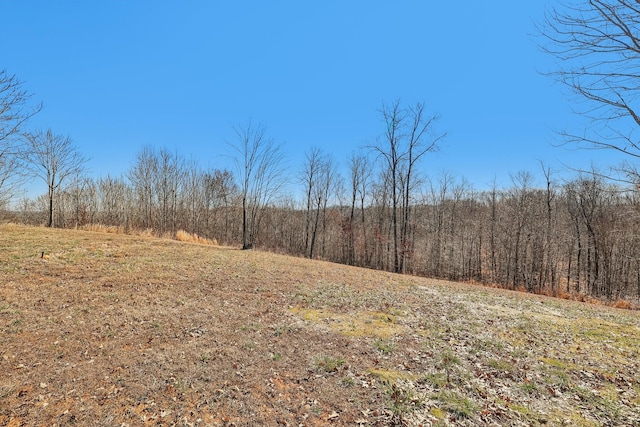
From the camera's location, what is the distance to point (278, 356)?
12.7 feet

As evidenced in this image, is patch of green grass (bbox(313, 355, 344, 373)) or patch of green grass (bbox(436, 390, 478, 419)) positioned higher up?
patch of green grass (bbox(313, 355, 344, 373))

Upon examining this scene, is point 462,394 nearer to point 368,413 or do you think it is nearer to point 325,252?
point 368,413

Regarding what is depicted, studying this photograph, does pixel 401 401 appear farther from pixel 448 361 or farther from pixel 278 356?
pixel 278 356

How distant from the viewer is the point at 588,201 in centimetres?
1827

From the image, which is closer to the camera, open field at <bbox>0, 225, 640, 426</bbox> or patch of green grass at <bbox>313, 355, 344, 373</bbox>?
open field at <bbox>0, 225, 640, 426</bbox>

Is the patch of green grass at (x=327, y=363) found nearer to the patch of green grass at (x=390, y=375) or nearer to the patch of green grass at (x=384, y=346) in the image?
the patch of green grass at (x=390, y=375)

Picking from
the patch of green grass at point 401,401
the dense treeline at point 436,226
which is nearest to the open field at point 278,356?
the patch of green grass at point 401,401

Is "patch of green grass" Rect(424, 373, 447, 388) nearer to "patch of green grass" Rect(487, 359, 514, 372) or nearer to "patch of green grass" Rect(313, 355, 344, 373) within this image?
"patch of green grass" Rect(487, 359, 514, 372)

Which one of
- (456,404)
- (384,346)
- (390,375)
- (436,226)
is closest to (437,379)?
(456,404)

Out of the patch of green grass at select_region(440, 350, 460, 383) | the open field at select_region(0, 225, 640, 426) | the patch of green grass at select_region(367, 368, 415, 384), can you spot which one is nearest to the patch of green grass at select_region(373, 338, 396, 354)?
the open field at select_region(0, 225, 640, 426)

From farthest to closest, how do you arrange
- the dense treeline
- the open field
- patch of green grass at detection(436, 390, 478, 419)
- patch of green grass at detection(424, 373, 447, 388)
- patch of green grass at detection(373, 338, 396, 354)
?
1. the dense treeline
2. patch of green grass at detection(373, 338, 396, 354)
3. patch of green grass at detection(424, 373, 447, 388)
4. patch of green grass at detection(436, 390, 478, 419)
5. the open field

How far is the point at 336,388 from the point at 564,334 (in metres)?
5.34

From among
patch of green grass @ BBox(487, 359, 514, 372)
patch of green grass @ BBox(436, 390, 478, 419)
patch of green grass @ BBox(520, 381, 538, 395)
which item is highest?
patch of green grass @ BBox(436, 390, 478, 419)

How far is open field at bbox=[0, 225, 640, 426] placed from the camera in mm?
2777
